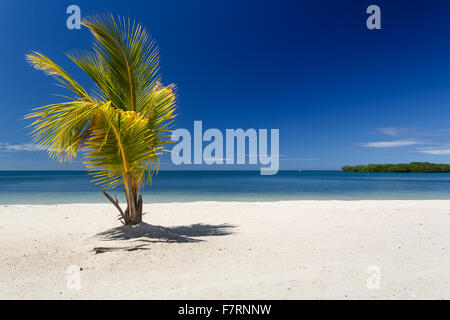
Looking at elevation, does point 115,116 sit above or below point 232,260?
above

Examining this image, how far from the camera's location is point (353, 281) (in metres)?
3.40

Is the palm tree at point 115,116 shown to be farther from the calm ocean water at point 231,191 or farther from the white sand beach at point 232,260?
the calm ocean water at point 231,191

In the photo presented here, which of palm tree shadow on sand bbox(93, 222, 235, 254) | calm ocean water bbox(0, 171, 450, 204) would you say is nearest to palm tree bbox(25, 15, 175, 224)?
palm tree shadow on sand bbox(93, 222, 235, 254)

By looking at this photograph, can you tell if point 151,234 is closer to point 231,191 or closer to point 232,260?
point 232,260

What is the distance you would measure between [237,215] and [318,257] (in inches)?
180

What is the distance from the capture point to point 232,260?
425cm

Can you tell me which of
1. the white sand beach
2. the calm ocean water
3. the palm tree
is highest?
the palm tree

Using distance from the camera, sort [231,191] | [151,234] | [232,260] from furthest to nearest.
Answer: [231,191], [151,234], [232,260]

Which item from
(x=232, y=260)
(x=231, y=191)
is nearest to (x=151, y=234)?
(x=232, y=260)

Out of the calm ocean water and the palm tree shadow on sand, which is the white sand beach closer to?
the palm tree shadow on sand

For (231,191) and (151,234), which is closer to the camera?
(151,234)

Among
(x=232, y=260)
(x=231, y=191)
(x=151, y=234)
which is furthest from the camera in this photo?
(x=231, y=191)

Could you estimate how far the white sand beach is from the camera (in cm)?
318
